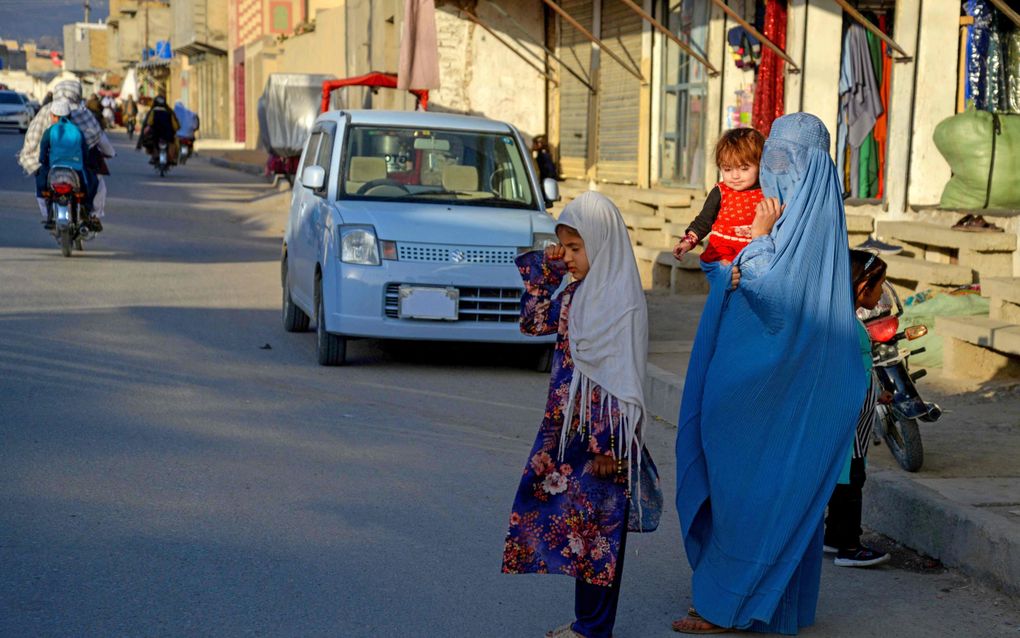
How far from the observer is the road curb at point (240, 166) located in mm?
35969

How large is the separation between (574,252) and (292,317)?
680cm

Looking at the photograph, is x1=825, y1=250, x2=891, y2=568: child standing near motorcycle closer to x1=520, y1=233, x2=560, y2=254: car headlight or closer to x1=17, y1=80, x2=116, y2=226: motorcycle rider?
x1=520, y1=233, x2=560, y2=254: car headlight

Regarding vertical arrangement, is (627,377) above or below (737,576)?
above

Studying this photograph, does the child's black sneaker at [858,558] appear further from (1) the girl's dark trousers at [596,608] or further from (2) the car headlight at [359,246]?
(2) the car headlight at [359,246]

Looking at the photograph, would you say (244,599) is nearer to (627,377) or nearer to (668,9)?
(627,377)

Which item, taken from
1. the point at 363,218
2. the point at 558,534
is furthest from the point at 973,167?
the point at 558,534

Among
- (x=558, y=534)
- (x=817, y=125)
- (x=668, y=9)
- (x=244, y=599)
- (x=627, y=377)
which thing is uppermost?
(x=668, y=9)

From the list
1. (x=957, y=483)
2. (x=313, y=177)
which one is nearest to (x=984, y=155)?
(x=313, y=177)

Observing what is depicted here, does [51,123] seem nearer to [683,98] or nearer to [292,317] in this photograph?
[292,317]

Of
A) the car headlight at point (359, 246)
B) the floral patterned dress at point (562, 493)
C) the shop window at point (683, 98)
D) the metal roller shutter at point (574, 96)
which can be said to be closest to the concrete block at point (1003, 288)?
the car headlight at point (359, 246)

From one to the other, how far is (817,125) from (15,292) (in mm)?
8997

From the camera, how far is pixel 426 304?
882 cm

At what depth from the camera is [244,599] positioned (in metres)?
4.47

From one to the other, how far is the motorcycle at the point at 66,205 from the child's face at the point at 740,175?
10174 mm
